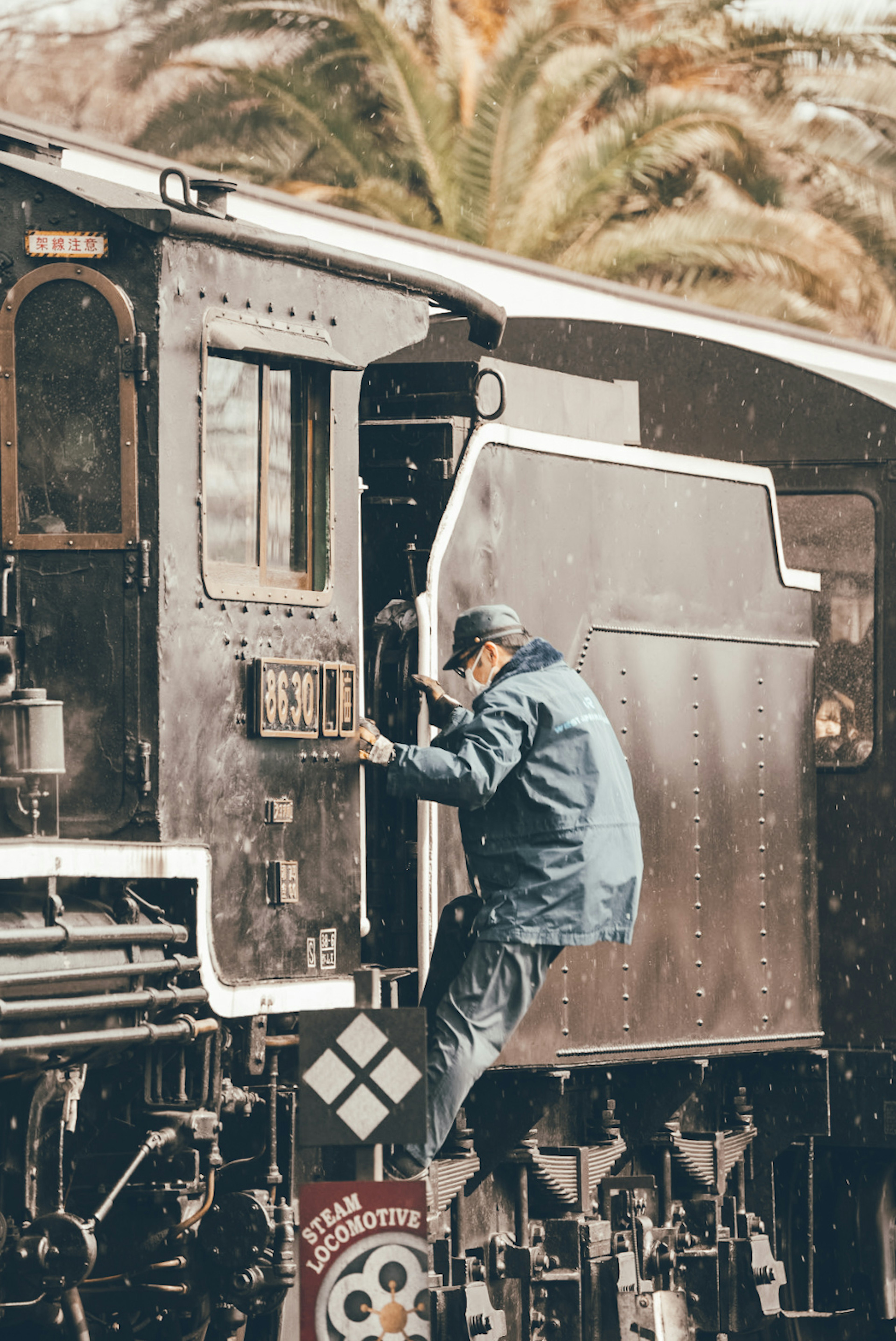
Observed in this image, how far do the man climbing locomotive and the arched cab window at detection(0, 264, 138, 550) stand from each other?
110 centimetres

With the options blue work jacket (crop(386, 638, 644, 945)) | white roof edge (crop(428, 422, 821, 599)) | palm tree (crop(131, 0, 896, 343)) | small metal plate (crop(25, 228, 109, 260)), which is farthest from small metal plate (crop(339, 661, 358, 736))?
palm tree (crop(131, 0, 896, 343))

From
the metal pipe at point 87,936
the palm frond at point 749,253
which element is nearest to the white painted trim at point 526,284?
the metal pipe at point 87,936

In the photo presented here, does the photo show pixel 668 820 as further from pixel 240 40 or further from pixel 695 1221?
pixel 240 40

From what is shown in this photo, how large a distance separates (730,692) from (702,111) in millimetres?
11137

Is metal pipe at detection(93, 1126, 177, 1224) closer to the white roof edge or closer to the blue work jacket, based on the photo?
the blue work jacket

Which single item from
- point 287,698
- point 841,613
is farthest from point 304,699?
point 841,613

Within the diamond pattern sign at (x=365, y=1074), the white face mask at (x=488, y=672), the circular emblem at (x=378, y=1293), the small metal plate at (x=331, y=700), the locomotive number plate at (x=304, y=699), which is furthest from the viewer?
the white face mask at (x=488, y=672)

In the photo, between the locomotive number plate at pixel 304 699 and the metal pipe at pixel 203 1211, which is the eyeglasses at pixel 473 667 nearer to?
the locomotive number plate at pixel 304 699

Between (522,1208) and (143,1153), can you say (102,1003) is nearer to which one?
(143,1153)

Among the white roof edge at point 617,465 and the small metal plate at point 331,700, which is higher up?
the white roof edge at point 617,465

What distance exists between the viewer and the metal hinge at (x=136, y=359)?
530cm

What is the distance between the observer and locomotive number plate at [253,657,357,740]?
18.4ft

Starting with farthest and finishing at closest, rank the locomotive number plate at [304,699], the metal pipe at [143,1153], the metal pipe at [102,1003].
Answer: the locomotive number plate at [304,699], the metal pipe at [143,1153], the metal pipe at [102,1003]

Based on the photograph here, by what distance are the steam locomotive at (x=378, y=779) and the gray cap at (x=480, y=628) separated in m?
0.15
